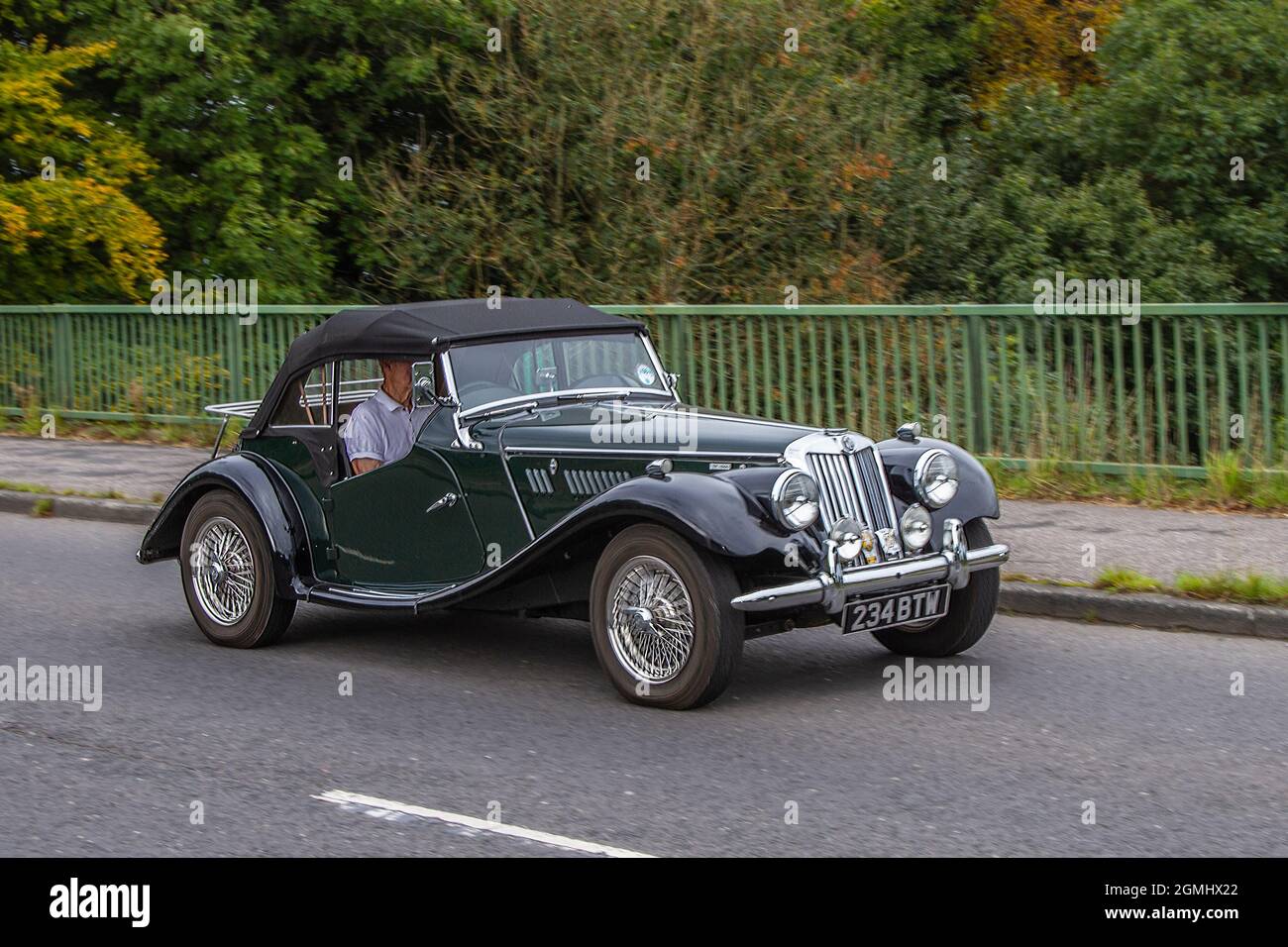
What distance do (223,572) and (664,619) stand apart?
280 cm

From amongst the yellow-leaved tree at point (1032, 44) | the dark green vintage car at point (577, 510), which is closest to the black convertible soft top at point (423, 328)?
the dark green vintage car at point (577, 510)

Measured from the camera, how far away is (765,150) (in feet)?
63.4

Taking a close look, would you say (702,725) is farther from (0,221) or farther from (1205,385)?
(0,221)

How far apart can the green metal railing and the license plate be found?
4.96 metres

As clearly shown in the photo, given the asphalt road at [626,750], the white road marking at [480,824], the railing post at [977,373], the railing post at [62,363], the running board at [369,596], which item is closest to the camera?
the white road marking at [480,824]

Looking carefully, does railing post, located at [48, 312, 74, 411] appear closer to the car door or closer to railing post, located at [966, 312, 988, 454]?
railing post, located at [966, 312, 988, 454]

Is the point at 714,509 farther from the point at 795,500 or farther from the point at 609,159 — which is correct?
the point at 609,159

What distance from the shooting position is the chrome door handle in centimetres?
766

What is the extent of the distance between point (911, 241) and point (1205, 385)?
8.59 metres

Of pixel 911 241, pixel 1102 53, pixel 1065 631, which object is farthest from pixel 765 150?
pixel 1065 631

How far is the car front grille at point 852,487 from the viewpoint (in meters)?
6.91

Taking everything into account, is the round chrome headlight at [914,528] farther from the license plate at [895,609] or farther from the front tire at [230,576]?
the front tire at [230,576]

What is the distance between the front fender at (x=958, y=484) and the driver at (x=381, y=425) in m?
2.34

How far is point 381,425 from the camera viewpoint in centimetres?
812
